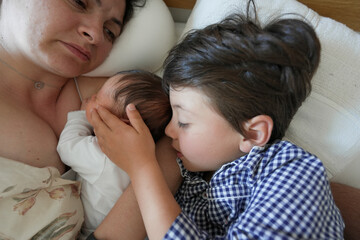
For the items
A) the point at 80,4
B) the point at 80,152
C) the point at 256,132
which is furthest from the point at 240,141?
the point at 80,4

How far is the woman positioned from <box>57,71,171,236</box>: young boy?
0.06 metres

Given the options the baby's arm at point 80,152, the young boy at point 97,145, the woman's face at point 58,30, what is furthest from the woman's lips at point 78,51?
the baby's arm at point 80,152

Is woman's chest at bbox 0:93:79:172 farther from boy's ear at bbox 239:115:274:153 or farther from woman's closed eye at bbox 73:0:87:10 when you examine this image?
boy's ear at bbox 239:115:274:153

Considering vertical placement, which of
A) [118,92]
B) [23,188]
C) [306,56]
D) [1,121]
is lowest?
[23,188]

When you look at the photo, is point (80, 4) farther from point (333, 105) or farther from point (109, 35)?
point (333, 105)

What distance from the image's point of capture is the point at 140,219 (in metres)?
0.86

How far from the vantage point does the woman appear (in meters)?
0.80

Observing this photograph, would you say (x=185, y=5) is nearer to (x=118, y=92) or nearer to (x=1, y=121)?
(x=118, y=92)

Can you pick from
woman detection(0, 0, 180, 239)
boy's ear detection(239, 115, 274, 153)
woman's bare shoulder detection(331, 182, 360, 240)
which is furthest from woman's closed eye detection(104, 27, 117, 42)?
woman's bare shoulder detection(331, 182, 360, 240)

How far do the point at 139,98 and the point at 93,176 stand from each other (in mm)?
343

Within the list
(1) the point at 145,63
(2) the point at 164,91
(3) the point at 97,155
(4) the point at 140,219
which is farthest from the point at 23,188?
(1) the point at 145,63

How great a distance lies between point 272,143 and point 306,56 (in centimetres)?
31

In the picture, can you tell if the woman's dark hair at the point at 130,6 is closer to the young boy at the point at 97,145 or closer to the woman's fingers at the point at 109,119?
the young boy at the point at 97,145

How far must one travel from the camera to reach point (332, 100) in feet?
3.27
